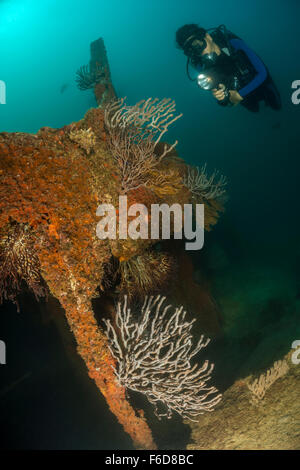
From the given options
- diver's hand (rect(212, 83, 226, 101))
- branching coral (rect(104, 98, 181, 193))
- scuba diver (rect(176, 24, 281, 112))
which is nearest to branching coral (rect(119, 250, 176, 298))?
branching coral (rect(104, 98, 181, 193))

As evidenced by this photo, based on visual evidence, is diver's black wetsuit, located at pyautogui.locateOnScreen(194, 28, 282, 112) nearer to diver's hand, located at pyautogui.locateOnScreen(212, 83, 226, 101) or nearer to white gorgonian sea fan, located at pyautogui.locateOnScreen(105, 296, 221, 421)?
diver's hand, located at pyautogui.locateOnScreen(212, 83, 226, 101)

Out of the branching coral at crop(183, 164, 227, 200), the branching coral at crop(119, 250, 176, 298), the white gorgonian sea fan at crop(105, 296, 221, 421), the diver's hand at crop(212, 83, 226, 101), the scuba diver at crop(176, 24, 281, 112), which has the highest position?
the scuba diver at crop(176, 24, 281, 112)

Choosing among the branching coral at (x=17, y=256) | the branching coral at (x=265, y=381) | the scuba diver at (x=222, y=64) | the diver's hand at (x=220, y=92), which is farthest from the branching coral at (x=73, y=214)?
the scuba diver at (x=222, y=64)

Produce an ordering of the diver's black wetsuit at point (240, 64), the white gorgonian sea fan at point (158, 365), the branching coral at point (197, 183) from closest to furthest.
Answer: the white gorgonian sea fan at point (158, 365) → the branching coral at point (197, 183) → the diver's black wetsuit at point (240, 64)

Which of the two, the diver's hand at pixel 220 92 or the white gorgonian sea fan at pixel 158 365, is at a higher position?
the diver's hand at pixel 220 92

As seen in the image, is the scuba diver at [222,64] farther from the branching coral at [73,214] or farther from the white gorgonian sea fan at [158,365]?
the white gorgonian sea fan at [158,365]

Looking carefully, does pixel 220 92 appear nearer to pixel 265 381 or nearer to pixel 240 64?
pixel 240 64
